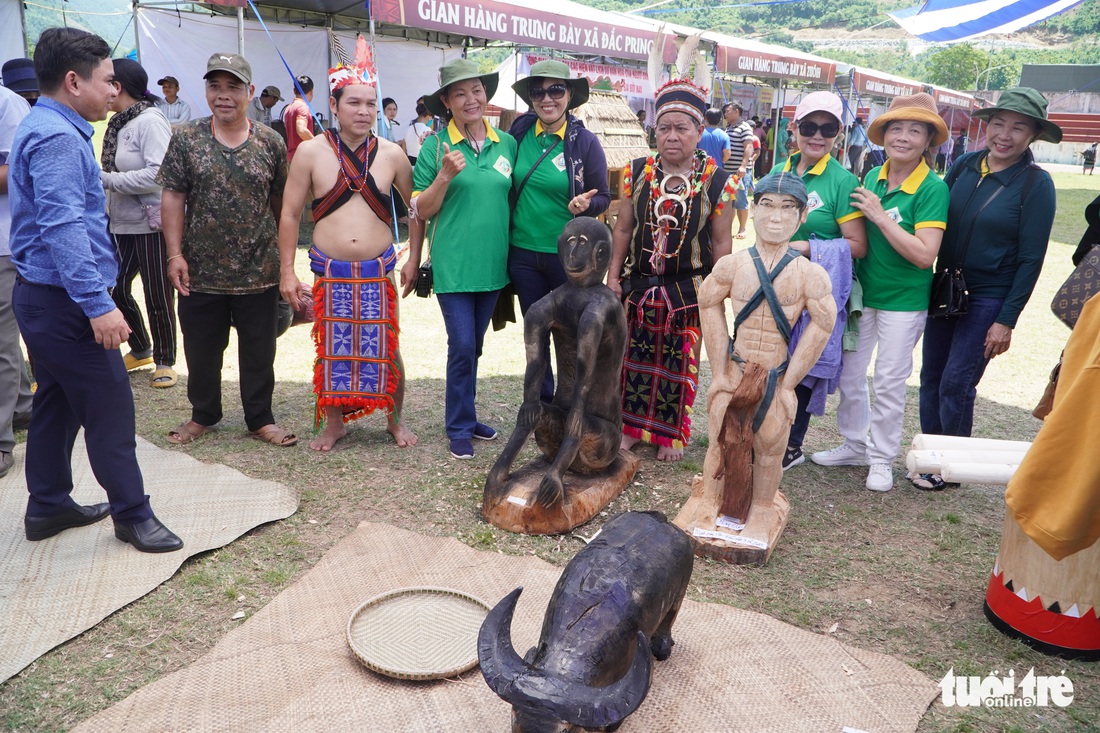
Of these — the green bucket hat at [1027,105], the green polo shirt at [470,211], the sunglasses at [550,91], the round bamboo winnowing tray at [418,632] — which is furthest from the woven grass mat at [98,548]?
the green bucket hat at [1027,105]

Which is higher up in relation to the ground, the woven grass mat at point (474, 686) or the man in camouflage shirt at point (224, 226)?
the man in camouflage shirt at point (224, 226)

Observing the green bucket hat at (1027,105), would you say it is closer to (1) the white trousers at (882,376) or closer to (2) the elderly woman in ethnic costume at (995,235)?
(2) the elderly woman in ethnic costume at (995,235)

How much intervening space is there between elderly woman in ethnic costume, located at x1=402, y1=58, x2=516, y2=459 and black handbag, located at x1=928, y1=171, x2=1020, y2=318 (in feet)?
7.56

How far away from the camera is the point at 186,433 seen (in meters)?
Result: 4.61

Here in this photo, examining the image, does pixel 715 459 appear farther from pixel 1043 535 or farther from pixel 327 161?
pixel 327 161

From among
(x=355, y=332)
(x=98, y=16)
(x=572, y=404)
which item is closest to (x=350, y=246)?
(x=355, y=332)

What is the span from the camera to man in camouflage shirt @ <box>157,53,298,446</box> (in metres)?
4.11

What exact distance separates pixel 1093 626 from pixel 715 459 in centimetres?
153

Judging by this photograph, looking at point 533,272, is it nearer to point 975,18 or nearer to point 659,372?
point 659,372

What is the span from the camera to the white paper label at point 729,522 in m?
3.59

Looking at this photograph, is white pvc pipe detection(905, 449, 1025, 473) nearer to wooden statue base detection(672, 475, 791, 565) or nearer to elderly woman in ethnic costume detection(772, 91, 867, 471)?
wooden statue base detection(672, 475, 791, 565)

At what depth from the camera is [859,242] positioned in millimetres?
4020

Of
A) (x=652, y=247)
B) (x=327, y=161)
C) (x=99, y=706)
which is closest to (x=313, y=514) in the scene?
(x=99, y=706)

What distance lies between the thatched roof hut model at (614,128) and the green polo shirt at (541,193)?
18.3ft
